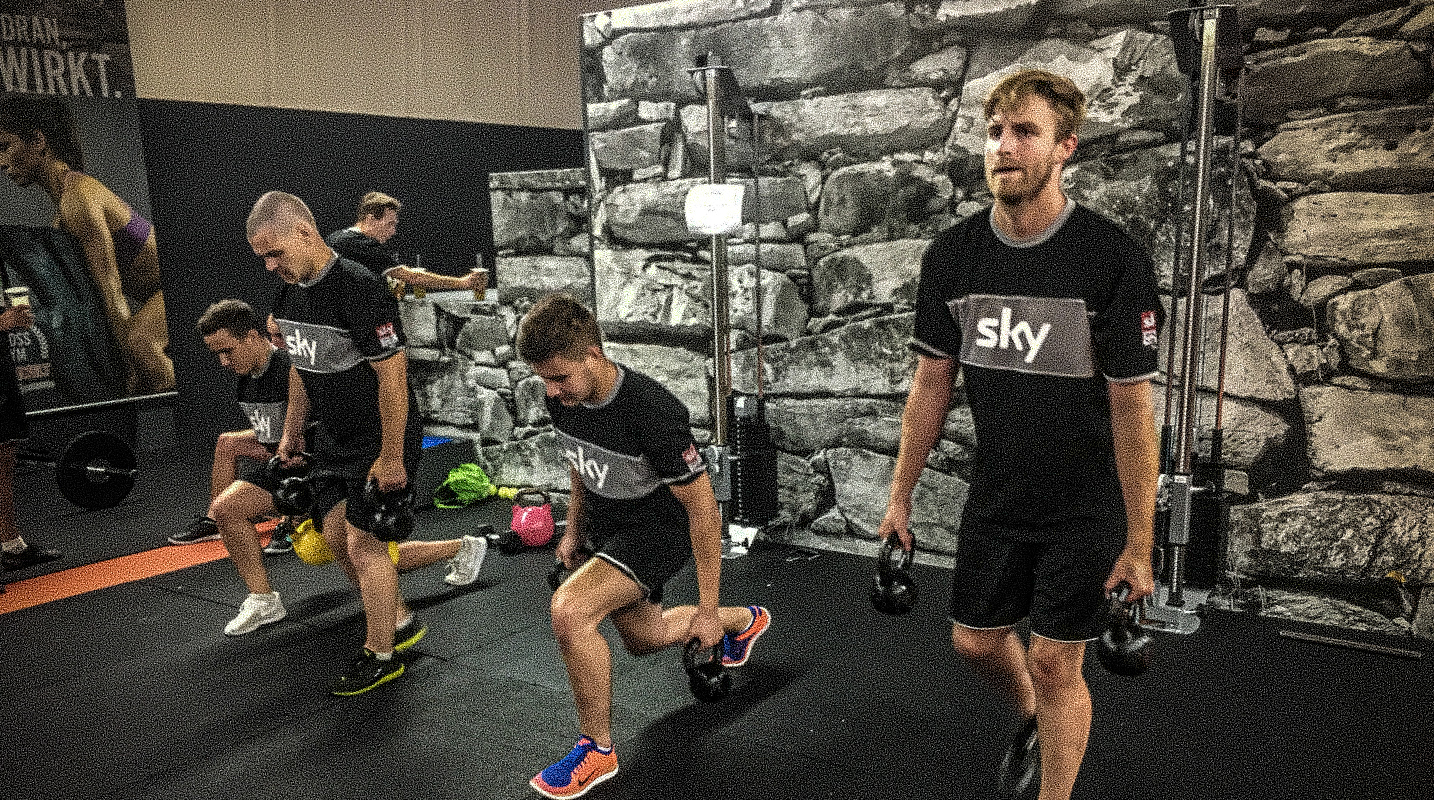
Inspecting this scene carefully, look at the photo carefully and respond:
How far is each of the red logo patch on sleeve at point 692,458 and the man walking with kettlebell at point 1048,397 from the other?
0.70m

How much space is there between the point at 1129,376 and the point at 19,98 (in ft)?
22.9

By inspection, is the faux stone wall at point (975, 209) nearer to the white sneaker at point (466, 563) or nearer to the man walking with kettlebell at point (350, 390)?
the white sneaker at point (466, 563)

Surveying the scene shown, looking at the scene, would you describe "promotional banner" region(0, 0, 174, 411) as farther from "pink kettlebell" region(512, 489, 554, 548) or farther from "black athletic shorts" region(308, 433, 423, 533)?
"black athletic shorts" region(308, 433, 423, 533)

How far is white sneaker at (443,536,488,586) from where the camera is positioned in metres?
4.43

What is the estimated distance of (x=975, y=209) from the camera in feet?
13.6

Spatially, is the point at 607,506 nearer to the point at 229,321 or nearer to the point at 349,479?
the point at 349,479

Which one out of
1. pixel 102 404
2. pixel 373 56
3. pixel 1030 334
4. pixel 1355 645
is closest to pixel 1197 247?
pixel 1355 645

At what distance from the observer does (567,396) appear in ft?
8.71

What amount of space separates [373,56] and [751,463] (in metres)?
5.57

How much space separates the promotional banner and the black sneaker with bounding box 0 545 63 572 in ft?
6.79

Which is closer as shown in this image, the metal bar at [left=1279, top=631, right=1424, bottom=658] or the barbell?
the metal bar at [left=1279, top=631, right=1424, bottom=658]

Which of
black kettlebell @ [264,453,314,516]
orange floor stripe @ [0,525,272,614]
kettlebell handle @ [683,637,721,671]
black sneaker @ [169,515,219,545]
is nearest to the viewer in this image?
kettlebell handle @ [683,637,721,671]

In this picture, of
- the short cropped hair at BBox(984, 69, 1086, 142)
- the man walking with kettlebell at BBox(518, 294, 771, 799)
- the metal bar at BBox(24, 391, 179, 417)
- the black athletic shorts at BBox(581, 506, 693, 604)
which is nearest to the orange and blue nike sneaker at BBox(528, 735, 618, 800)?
the man walking with kettlebell at BBox(518, 294, 771, 799)

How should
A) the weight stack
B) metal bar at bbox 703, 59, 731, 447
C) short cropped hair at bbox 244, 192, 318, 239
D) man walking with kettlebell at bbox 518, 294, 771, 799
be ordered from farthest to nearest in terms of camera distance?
the weight stack, metal bar at bbox 703, 59, 731, 447, short cropped hair at bbox 244, 192, 318, 239, man walking with kettlebell at bbox 518, 294, 771, 799
